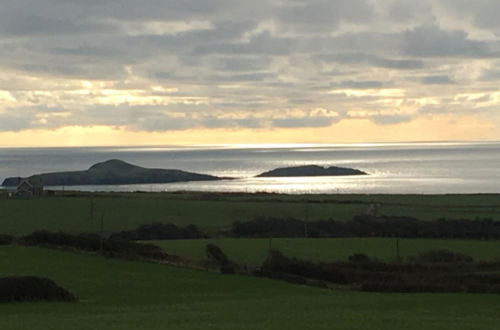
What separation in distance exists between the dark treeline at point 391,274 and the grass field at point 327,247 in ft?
8.40

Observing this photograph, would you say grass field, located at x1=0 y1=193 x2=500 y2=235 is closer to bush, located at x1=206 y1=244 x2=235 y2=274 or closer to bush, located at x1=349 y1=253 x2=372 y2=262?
bush, located at x1=206 y1=244 x2=235 y2=274

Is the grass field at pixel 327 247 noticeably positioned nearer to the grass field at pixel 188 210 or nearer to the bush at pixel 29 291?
the grass field at pixel 188 210

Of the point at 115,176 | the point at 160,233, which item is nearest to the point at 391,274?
the point at 160,233

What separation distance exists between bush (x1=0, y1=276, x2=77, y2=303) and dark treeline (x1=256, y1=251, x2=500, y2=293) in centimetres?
1219

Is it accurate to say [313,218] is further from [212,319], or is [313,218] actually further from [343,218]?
[212,319]

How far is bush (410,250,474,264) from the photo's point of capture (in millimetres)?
45031

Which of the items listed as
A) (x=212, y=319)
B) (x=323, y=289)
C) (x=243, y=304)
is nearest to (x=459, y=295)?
(x=323, y=289)

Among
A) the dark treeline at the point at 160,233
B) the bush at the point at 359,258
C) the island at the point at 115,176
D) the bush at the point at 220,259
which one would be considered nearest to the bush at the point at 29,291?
the bush at the point at 220,259

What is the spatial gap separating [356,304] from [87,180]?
155266 mm

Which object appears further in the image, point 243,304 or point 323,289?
point 323,289

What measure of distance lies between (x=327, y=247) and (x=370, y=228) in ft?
39.5

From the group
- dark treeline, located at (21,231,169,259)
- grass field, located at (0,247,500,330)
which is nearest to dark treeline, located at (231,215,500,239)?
dark treeline, located at (21,231,169,259)

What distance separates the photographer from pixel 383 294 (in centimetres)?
3231

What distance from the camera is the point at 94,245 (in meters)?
42.8
